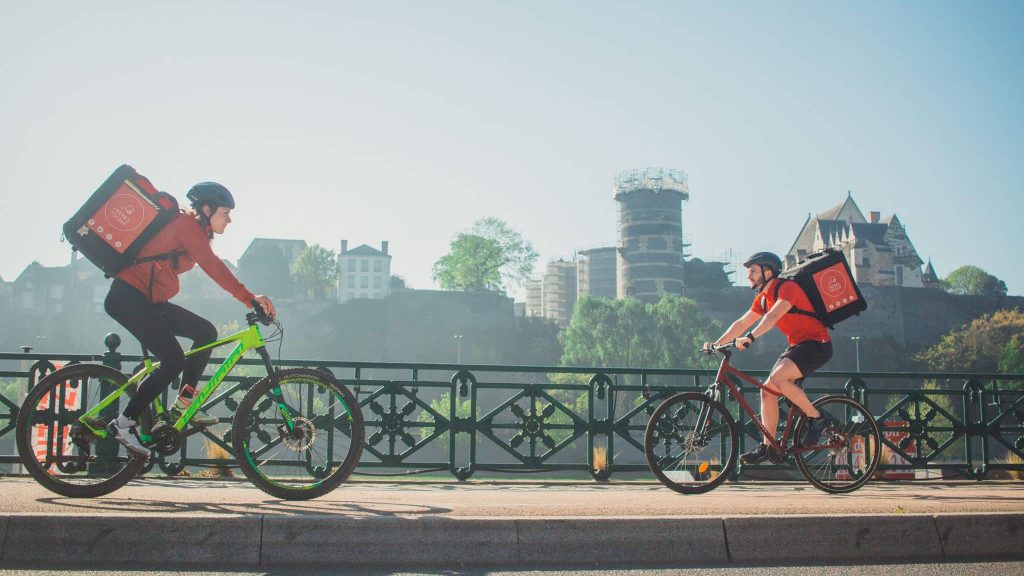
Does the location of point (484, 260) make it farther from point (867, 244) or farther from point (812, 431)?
point (812, 431)

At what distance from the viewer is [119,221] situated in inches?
213

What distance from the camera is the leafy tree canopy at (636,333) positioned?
253ft

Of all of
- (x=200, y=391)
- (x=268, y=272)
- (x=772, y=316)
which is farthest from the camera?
(x=268, y=272)

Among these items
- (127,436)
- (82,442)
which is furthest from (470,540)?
(82,442)

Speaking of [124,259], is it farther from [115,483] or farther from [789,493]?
[789,493]

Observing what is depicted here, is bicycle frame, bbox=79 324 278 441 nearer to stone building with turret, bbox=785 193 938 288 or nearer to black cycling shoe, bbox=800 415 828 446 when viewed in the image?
black cycling shoe, bbox=800 415 828 446

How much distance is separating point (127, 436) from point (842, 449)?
17.5ft

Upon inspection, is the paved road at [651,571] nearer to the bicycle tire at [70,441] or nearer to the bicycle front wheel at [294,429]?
the bicycle front wheel at [294,429]

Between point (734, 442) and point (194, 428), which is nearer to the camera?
point (194, 428)

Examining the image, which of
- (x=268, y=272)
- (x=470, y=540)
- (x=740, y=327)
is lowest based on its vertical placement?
(x=470, y=540)

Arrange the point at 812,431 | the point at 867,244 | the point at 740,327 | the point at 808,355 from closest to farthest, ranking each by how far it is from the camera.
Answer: the point at 808,355 < the point at 812,431 < the point at 740,327 < the point at 867,244

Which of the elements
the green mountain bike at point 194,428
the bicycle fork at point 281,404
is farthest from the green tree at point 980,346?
the bicycle fork at point 281,404

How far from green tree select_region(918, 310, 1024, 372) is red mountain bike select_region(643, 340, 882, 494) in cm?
7561

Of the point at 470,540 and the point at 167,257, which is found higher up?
the point at 167,257
